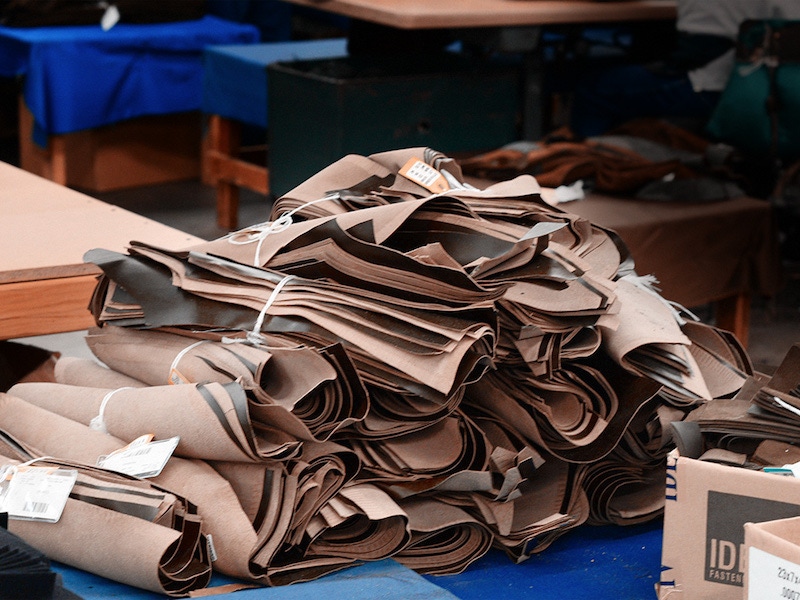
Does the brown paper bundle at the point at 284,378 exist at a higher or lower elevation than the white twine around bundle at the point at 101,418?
higher

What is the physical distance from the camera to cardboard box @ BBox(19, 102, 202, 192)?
5020 mm

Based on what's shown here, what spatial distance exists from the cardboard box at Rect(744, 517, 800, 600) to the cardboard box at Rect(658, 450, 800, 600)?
8 centimetres

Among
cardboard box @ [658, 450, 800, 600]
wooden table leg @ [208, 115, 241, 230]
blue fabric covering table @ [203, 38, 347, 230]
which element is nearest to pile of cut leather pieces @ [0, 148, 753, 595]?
cardboard box @ [658, 450, 800, 600]

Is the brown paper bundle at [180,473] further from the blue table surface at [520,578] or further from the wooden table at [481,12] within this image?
the wooden table at [481,12]

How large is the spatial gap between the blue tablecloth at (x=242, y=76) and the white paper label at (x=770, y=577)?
12.0ft

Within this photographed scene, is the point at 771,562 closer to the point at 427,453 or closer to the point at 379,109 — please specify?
the point at 427,453

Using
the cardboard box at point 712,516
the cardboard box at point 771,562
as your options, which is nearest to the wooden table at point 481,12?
the cardboard box at point 712,516

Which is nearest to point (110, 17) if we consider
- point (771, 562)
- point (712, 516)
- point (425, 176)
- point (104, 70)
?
point (104, 70)

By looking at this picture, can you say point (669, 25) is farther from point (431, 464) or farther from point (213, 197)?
point (431, 464)

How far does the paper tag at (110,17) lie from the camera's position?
492 centimetres

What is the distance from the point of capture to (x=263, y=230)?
1550 millimetres

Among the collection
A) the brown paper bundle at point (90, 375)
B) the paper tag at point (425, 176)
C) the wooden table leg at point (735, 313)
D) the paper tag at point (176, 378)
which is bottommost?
the wooden table leg at point (735, 313)

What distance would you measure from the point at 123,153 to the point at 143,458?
13.7 ft

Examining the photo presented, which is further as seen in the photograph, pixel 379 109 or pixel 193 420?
pixel 379 109
